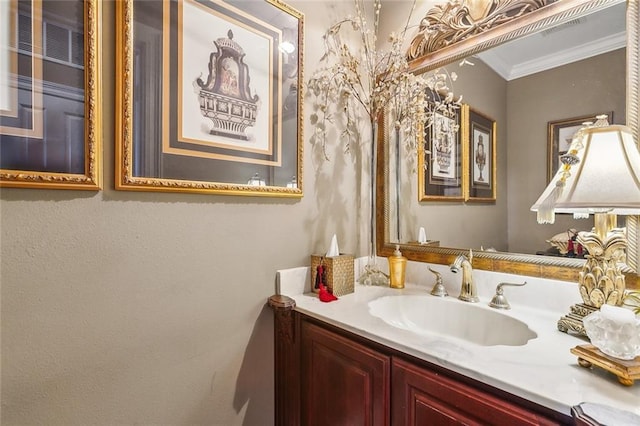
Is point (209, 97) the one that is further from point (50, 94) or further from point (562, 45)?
point (562, 45)

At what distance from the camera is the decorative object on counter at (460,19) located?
3.93 ft

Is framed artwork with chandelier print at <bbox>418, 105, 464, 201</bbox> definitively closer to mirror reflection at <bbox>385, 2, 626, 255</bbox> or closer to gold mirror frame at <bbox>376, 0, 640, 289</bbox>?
mirror reflection at <bbox>385, 2, 626, 255</bbox>

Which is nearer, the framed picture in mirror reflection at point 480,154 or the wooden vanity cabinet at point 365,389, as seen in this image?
the wooden vanity cabinet at point 365,389

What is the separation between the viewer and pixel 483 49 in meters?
1.31

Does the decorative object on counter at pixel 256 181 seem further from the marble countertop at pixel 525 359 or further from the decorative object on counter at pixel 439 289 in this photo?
the decorative object on counter at pixel 439 289

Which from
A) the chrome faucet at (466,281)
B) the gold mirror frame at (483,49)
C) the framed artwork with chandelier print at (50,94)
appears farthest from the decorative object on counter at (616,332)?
the framed artwork with chandelier print at (50,94)

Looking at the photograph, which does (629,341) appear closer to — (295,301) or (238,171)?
(295,301)

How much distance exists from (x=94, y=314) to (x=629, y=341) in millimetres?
1347

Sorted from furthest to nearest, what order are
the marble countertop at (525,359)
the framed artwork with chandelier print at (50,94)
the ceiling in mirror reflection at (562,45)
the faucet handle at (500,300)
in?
the faucet handle at (500,300) < the ceiling in mirror reflection at (562,45) < the framed artwork with chandelier print at (50,94) < the marble countertop at (525,359)

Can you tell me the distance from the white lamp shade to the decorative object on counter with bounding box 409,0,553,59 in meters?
0.61

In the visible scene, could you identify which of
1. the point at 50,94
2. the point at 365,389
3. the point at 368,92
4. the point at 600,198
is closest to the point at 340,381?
the point at 365,389

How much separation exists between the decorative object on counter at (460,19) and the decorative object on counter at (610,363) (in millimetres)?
1195

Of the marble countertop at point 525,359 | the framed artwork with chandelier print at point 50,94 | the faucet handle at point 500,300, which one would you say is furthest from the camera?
the faucet handle at point 500,300

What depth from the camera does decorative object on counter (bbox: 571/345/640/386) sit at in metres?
0.62
